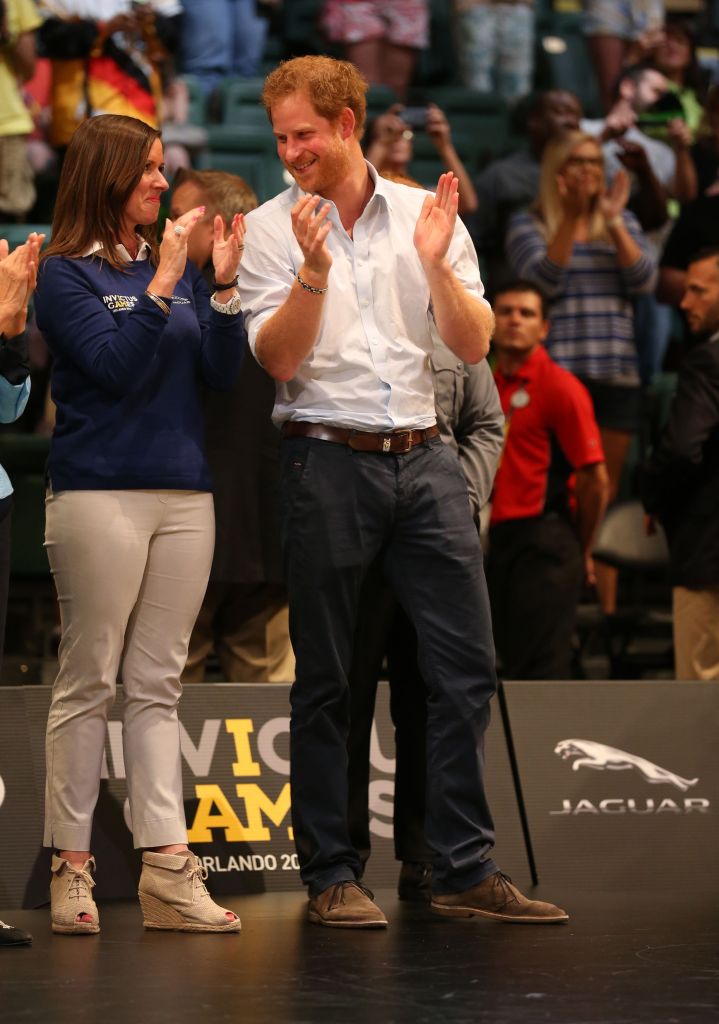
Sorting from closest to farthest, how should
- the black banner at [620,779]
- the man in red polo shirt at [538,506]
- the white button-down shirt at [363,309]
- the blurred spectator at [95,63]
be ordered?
the white button-down shirt at [363,309] → the black banner at [620,779] → the man in red polo shirt at [538,506] → the blurred spectator at [95,63]

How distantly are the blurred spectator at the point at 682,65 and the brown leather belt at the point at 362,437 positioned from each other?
5.94 m

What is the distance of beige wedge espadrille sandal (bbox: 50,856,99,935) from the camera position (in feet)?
11.5

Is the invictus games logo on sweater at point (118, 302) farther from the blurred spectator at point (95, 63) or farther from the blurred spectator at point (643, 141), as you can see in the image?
the blurred spectator at point (643, 141)

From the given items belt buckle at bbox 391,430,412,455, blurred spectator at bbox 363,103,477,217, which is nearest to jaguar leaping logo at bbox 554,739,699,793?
belt buckle at bbox 391,430,412,455

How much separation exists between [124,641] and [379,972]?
1.01 metres

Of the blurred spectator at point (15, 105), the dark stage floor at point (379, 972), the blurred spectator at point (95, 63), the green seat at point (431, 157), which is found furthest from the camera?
the green seat at point (431, 157)

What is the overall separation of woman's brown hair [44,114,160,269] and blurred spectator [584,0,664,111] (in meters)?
6.03

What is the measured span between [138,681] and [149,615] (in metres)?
0.15

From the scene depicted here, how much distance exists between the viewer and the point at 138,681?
11.7 feet

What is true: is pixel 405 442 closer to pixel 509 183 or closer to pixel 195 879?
pixel 195 879

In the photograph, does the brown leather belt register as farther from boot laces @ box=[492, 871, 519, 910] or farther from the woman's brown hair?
boot laces @ box=[492, 871, 519, 910]

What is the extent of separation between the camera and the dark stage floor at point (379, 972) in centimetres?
277

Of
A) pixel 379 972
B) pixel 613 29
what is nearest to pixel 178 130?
pixel 613 29

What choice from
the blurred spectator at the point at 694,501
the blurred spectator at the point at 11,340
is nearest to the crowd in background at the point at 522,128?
the blurred spectator at the point at 694,501
